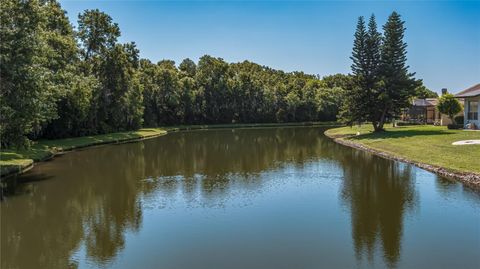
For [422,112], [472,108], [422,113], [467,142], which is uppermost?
[472,108]

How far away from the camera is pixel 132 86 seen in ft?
209

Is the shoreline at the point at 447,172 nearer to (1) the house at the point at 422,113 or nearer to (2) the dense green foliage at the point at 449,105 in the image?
(2) the dense green foliage at the point at 449,105

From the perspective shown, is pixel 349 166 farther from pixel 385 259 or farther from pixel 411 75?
pixel 411 75

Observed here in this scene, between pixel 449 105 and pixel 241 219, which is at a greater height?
pixel 449 105

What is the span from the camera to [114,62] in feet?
186

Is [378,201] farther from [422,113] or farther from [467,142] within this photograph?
[422,113]

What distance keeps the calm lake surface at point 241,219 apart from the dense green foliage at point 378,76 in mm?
21688

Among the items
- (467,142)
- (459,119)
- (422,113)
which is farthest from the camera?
(422,113)

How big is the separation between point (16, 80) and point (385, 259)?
19.0m

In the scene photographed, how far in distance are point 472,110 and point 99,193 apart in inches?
1400

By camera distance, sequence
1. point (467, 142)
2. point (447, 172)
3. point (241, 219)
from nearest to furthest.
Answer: point (241, 219) → point (447, 172) → point (467, 142)

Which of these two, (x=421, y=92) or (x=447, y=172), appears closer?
(x=447, y=172)

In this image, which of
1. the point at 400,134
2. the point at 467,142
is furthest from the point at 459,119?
the point at 467,142

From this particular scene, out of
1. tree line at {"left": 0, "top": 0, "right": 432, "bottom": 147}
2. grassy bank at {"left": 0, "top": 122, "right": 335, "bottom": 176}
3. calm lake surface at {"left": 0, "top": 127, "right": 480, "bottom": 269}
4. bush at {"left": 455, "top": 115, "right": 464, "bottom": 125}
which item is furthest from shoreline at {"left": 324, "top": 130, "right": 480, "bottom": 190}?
grassy bank at {"left": 0, "top": 122, "right": 335, "bottom": 176}
